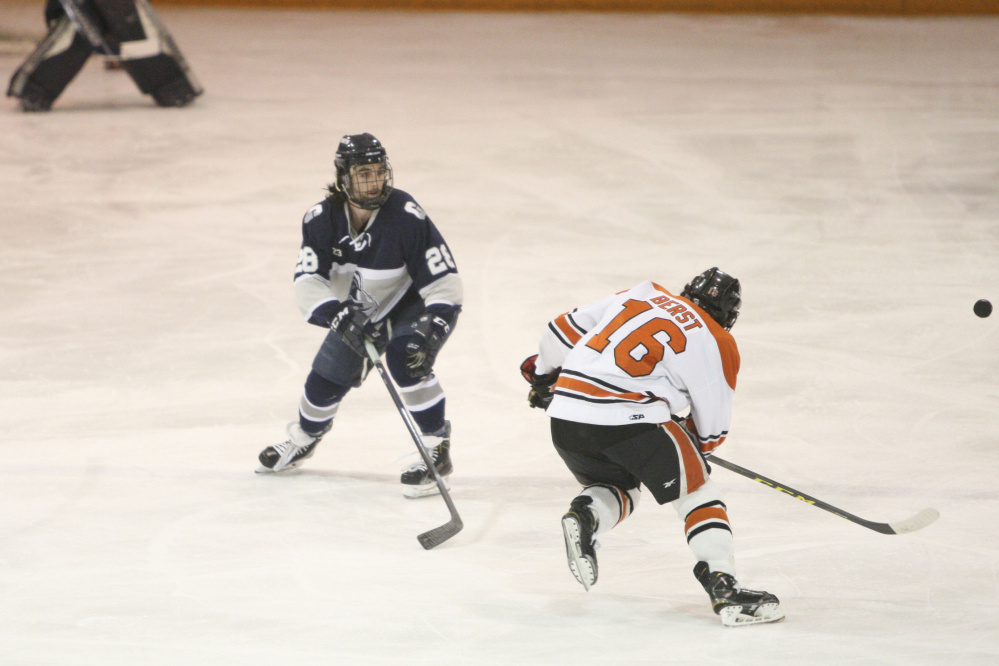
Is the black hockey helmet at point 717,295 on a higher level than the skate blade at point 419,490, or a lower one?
higher

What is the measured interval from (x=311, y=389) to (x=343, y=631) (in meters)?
1.04

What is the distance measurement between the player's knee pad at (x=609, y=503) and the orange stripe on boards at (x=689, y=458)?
200mm

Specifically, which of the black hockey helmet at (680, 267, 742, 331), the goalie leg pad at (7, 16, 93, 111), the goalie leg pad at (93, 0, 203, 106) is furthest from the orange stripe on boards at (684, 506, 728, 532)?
the goalie leg pad at (7, 16, 93, 111)

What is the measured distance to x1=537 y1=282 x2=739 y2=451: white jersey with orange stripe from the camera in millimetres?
2699

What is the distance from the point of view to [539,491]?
3562mm

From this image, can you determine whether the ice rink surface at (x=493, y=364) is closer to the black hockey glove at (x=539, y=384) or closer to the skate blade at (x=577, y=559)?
the skate blade at (x=577, y=559)

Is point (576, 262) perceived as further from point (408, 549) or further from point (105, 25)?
point (105, 25)

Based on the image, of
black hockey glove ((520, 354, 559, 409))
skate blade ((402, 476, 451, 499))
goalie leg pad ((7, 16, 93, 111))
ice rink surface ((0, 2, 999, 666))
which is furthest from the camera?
goalie leg pad ((7, 16, 93, 111))

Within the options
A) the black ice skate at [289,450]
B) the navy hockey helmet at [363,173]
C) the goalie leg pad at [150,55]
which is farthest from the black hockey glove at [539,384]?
the goalie leg pad at [150,55]

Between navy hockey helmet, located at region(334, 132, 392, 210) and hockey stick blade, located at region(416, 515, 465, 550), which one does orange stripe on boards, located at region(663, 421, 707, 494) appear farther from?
navy hockey helmet, located at region(334, 132, 392, 210)

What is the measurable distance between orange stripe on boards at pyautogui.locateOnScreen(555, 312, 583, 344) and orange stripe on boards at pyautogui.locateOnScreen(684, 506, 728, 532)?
512 mm

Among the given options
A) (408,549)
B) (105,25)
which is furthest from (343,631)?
(105,25)

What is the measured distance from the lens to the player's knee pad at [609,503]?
280cm

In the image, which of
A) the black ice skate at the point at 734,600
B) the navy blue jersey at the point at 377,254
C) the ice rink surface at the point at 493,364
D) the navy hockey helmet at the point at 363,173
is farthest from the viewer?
the navy blue jersey at the point at 377,254
